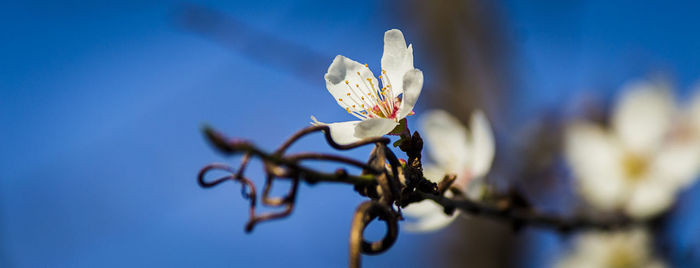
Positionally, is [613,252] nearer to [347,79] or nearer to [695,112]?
[695,112]

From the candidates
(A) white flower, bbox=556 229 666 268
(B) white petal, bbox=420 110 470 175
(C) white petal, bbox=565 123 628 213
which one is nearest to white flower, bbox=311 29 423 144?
(B) white petal, bbox=420 110 470 175

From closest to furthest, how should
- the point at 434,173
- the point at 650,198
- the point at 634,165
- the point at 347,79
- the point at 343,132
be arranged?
the point at 343,132
the point at 347,79
the point at 434,173
the point at 650,198
the point at 634,165

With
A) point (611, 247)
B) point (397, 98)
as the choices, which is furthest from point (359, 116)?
point (611, 247)

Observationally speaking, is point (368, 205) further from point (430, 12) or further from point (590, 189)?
point (430, 12)

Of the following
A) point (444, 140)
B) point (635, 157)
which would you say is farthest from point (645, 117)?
point (444, 140)

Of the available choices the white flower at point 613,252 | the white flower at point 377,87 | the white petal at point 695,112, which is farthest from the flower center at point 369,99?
the white petal at point 695,112

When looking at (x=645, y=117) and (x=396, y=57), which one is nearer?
(x=396, y=57)
